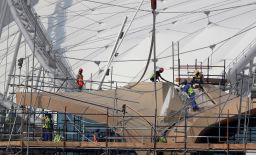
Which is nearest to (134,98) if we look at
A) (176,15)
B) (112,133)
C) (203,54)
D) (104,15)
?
(112,133)

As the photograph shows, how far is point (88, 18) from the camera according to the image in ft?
255

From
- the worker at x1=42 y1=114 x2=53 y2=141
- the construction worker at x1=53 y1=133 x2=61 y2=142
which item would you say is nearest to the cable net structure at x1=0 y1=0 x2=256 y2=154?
the worker at x1=42 y1=114 x2=53 y2=141

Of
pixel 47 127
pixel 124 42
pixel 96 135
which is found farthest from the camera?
pixel 124 42

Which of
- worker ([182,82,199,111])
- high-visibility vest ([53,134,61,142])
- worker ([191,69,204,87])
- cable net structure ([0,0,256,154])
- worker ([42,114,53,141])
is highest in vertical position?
cable net structure ([0,0,256,154])

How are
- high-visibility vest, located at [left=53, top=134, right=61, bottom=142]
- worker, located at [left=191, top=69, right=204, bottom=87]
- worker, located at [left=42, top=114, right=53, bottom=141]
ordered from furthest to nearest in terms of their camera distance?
worker, located at [left=191, top=69, right=204, bottom=87] → worker, located at [left=42, top=114, right=53, bottom=141] → high-visibility vest, located at [left=53, top=134, right=61, bottom=142]

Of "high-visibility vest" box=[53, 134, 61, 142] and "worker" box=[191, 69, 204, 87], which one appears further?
"worker" box=[191, 69, 204, 87]

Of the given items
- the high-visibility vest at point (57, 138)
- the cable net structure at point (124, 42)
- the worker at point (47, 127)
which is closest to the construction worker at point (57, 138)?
the high-visibility vest at point (57, 138)

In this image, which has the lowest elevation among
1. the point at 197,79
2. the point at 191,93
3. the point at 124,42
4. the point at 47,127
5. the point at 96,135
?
the point at 96,135

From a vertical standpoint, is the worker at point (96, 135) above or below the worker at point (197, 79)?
below

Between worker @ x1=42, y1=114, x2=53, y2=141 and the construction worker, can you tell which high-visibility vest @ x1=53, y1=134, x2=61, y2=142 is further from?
worker @ x1=42, y1=114, x2=53, y2=141

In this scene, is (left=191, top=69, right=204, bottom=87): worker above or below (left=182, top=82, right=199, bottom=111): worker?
above

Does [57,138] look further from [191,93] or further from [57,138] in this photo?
[191,93]

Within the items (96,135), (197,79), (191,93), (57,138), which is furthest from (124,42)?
(57,138)

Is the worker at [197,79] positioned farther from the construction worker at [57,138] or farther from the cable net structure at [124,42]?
the construction worker at [57,138]
